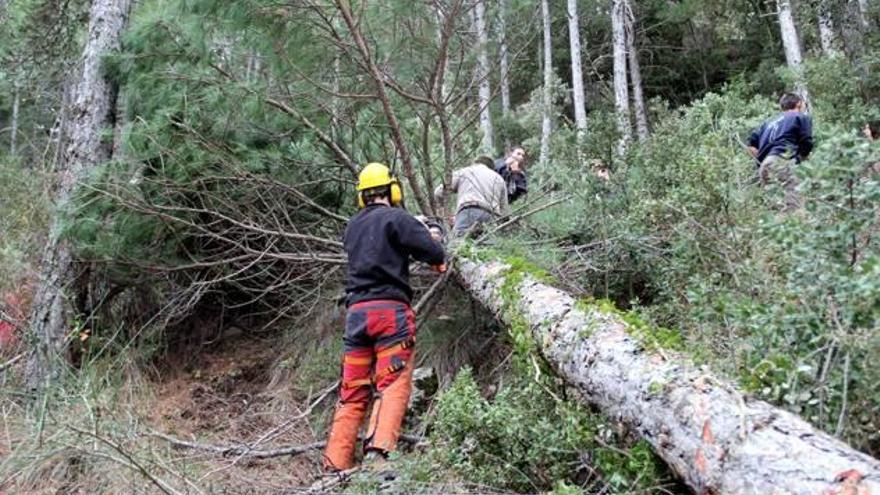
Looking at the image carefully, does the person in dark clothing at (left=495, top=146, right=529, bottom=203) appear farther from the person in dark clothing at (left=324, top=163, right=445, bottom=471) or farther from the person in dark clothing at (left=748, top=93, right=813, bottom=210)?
the person in dark clothing at (left=324, top=163, right=445, bottom=471)

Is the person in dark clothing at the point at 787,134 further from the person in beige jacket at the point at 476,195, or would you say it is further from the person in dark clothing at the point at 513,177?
the person in dark clothing at the point at 513,177

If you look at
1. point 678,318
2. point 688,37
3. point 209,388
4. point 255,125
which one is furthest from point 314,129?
point 688,37

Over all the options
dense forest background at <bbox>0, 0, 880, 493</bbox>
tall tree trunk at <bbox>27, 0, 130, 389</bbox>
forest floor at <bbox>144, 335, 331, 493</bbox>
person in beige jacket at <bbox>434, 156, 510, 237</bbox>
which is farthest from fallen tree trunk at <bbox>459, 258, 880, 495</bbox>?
tall tree trunk at <bbox>27, 0, 130, 389</bbox>

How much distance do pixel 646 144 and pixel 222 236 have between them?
396cm

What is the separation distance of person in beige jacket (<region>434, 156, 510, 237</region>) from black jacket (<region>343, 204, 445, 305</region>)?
1.78 meters

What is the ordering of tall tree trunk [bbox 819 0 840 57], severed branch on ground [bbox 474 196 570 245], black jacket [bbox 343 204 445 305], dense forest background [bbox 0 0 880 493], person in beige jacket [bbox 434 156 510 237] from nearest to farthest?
dense forest background [bbox 0 0 880 493], black jacket [bbox 343 204 445 305], severed branch on ground [bbox 474 196 570 245], person in beige jacket [bbox 434 156 510 237], tall tree trunk [bbox 819 0 840 57]

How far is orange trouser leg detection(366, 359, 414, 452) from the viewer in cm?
462

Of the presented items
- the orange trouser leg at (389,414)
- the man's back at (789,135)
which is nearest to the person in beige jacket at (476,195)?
the orange trouser leg at (389,414)

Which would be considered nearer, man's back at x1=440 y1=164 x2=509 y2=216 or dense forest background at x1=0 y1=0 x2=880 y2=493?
dense forest background at x1=0 y1=0 x2=880 y2=493

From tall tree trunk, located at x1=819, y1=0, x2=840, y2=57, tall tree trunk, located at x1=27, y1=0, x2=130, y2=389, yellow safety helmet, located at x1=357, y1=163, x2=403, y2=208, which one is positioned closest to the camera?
yellow safety helmet, located at x1=357, y1=163, x2=403, y2=208

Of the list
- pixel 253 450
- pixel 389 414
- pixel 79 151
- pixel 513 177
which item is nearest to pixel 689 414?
pixel 389 414

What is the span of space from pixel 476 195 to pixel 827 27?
7.64 meters

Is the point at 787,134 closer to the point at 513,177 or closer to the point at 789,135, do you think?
the point at 789,135

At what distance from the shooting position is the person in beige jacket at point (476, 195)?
708cm
